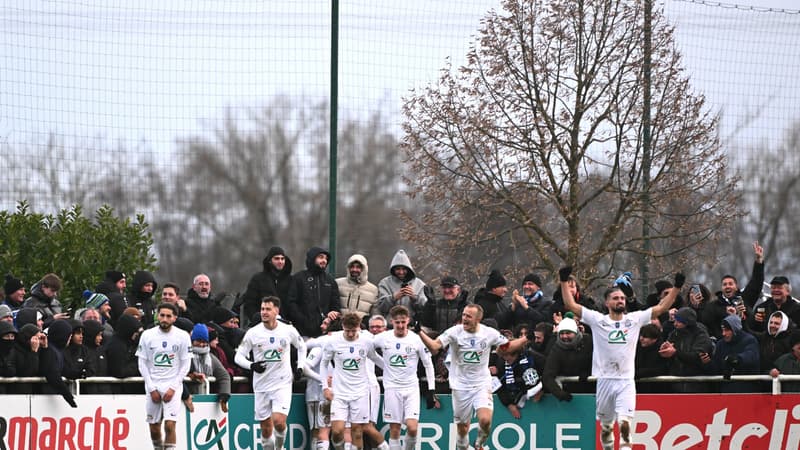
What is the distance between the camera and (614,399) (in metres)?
16.0

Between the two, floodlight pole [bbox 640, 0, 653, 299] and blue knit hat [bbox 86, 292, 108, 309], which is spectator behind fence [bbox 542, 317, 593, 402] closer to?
floodlight pole [bbox 640, 0, 653, 299]

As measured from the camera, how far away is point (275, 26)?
65.2 feet

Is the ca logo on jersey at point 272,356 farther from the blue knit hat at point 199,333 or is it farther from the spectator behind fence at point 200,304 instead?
the spectator behind fence at point 200,304

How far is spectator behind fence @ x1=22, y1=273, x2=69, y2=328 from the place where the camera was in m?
16.5

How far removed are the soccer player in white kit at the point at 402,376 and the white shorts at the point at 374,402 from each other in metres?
0.10

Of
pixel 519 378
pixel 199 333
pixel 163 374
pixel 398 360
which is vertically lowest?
pixel 519 378

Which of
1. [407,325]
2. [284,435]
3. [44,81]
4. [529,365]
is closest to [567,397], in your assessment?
[529,365]

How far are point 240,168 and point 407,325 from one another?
4.96 m

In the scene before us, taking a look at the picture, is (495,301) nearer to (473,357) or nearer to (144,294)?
(473,357)

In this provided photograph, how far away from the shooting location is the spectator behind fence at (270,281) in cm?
1742

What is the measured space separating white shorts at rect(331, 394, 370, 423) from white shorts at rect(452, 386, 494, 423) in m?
1.05

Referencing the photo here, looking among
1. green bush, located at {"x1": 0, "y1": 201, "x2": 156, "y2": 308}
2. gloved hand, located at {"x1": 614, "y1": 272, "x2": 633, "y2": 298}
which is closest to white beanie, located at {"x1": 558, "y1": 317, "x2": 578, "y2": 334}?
gloved hand, located at {"x1": 614, "y1": 272, "x2": 633, "y2": 298}

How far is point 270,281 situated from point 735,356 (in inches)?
223

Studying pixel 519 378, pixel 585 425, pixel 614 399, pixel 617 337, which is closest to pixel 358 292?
pixel 519 378
